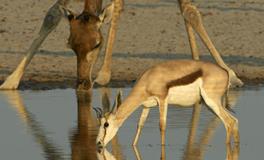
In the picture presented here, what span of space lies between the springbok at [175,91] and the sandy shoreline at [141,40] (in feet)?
16.8

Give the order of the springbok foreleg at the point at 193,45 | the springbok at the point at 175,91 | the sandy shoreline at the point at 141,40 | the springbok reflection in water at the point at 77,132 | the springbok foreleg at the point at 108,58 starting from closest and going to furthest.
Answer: the springbok reflection in water at the point at 77,132, the springbok at the point at 175,91, the springbok foreleg at the point at 108,58, the springbok foreleg at the point at 193,45, the sandy shoreline at the point at 141,40

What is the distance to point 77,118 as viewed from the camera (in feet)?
49.7

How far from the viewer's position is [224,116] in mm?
13234

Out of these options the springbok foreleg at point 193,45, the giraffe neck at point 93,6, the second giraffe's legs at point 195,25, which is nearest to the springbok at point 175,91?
the giraffe neck at point 93,6

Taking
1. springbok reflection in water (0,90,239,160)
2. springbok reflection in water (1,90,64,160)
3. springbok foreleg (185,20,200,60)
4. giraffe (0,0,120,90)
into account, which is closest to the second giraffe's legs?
springbok foreleg (185,20,200,60)

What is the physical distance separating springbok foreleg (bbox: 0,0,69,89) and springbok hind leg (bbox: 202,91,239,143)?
513 cm

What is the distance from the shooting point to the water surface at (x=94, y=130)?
41.5 ft

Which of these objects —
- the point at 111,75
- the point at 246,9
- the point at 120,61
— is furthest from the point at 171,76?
the point at 246,9

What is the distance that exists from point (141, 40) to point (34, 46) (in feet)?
22.2

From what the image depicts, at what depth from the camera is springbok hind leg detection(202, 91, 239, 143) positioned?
1311cm

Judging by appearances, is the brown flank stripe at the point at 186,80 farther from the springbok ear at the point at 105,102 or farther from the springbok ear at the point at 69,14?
the springbok ear at the point at 69,14

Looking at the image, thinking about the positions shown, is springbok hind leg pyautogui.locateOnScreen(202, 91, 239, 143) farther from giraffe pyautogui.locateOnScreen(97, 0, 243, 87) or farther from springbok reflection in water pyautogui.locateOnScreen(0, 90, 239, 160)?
giraffe pyautogui.locateOnScreen(97, 0, 243, 87)

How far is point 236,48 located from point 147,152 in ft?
36.1

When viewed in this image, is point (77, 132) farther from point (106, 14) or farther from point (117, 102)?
point (106, 14)
